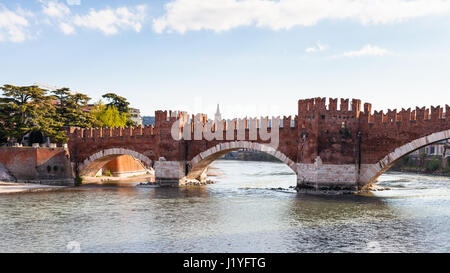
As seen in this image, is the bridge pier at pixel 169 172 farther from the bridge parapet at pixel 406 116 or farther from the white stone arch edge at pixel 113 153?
the bridge parapet at pixel 406 116

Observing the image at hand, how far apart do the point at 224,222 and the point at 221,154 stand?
1368 centimetres

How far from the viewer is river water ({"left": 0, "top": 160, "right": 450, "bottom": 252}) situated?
14352 mm

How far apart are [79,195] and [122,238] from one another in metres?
13.3

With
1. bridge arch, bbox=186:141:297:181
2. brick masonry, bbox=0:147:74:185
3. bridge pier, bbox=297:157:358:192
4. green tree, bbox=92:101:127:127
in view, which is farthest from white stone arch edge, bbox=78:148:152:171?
bridge pier, bbox=297:157:358:192

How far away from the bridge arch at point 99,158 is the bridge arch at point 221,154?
153 inches

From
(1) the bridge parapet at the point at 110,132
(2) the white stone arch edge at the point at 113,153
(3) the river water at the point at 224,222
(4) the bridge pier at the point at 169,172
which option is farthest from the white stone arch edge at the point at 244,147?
(1) the bridge parapet at the point at 110,132

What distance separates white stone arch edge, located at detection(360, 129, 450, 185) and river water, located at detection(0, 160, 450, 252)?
128 centimetres

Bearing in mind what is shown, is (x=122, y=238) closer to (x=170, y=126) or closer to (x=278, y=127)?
(x=278, y=127)

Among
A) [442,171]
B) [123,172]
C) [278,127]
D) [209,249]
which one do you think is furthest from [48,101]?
[442,171]

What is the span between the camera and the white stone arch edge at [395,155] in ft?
75.9

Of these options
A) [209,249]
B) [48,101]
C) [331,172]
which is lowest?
[209,249]

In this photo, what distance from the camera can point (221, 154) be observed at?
31.7 m

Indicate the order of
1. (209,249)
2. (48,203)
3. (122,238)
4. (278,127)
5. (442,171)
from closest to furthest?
(209,249), (122,238), (48,203), (278,127), (442,171)

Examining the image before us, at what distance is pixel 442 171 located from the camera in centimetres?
4988
